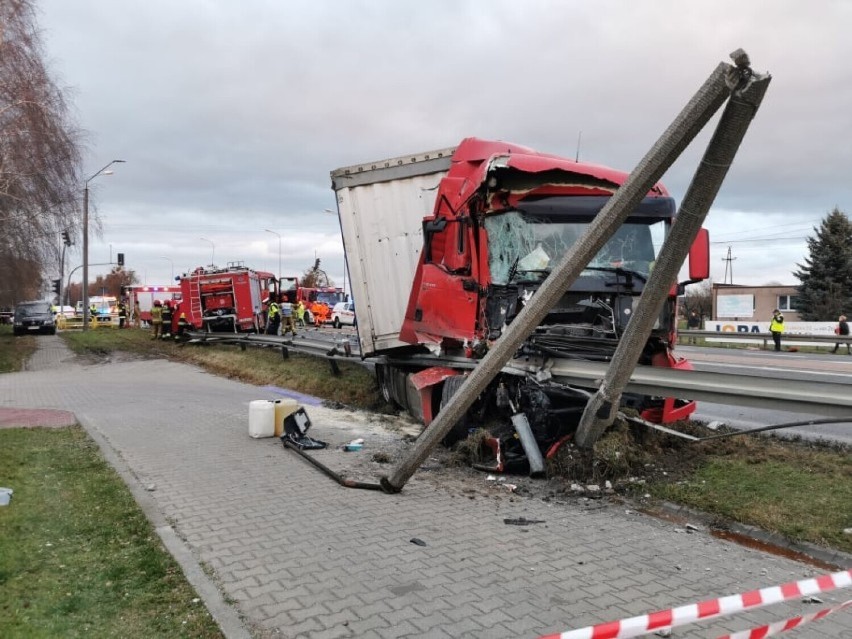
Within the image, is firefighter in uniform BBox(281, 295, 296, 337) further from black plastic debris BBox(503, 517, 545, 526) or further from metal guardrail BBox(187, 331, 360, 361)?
black plastic debris BBox(503, 517, 545, 526)

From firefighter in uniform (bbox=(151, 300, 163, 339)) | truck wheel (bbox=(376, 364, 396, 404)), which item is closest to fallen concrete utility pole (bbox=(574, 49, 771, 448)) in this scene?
truck wheel (bbox=(376, 364, 396, 404))

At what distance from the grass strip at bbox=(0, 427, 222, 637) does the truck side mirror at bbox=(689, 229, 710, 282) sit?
5.92 m

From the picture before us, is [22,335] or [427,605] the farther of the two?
[22,335]

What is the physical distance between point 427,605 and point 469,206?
4.84m

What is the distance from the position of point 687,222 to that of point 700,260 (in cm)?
335

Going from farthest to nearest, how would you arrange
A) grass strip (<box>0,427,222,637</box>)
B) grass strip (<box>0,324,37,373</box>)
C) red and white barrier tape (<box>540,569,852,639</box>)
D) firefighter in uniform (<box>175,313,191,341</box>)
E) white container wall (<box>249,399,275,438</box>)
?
firefighter in uniform (<box>175,313,191,341</box>), grass strip (<box>0,324,37,373</box>), white container wall (<box>249,399,275,438</box>), grass strip (<box>0,427,222,637</box>), red and white barrier tape (<box>540,569,852,639</box>)

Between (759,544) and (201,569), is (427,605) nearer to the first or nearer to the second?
(201,569)

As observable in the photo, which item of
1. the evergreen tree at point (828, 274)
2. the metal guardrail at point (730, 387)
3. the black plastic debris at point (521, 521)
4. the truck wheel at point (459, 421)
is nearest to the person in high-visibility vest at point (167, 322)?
the truck wheel at point (459, 421)

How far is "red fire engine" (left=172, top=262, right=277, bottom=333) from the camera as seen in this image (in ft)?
79.5

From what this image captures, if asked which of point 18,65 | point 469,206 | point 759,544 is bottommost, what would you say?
point 759,544

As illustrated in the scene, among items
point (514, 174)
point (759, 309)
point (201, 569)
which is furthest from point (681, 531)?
point (759, 309)

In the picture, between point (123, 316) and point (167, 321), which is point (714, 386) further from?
point (123, 316)

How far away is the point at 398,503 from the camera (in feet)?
19.2

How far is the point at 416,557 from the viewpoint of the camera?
4.61 m
